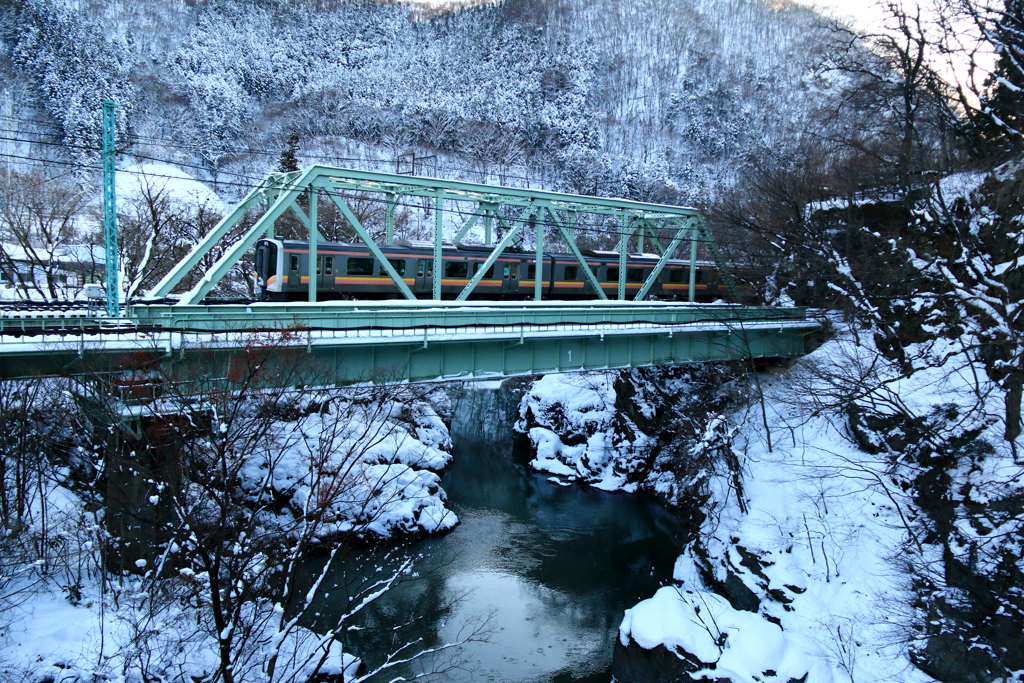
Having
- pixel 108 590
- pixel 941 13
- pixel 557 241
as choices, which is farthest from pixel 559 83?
pixel 108 590

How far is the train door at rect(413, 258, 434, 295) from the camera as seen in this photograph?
22.1m

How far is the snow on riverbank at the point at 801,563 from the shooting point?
12.4 m

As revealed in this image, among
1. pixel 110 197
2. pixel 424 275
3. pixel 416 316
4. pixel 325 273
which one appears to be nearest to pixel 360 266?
pixel 325 273

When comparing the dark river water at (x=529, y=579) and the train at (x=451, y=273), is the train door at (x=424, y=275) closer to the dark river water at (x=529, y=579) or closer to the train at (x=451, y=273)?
the train at (x=451, y=273)

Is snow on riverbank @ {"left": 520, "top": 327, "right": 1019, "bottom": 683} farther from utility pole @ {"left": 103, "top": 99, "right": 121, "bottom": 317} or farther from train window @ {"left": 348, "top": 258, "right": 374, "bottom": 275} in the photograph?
utility pole @ {"left": 103, "top": 99, "right": 121, "bottom": 317}

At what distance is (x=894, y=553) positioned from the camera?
13.8 meters

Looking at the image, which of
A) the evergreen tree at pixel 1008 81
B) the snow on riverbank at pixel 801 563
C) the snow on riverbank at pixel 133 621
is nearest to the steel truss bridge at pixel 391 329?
the snow on riverbank at pixel 133 621

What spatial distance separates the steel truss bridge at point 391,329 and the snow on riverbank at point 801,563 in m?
3.27

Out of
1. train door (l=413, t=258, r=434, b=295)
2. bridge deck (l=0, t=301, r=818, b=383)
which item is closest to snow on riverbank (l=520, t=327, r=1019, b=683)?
bridge deck (l=0, t=301, r=818, b=383)

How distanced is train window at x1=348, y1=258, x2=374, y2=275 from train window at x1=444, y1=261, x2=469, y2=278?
294cm

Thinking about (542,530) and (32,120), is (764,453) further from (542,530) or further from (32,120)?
(32,120)

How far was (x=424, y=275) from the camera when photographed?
22234 mm

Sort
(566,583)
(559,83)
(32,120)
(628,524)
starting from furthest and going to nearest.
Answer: (559,83), (32,120), (628,524), (566,583)

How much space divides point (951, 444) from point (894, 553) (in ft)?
10.0
